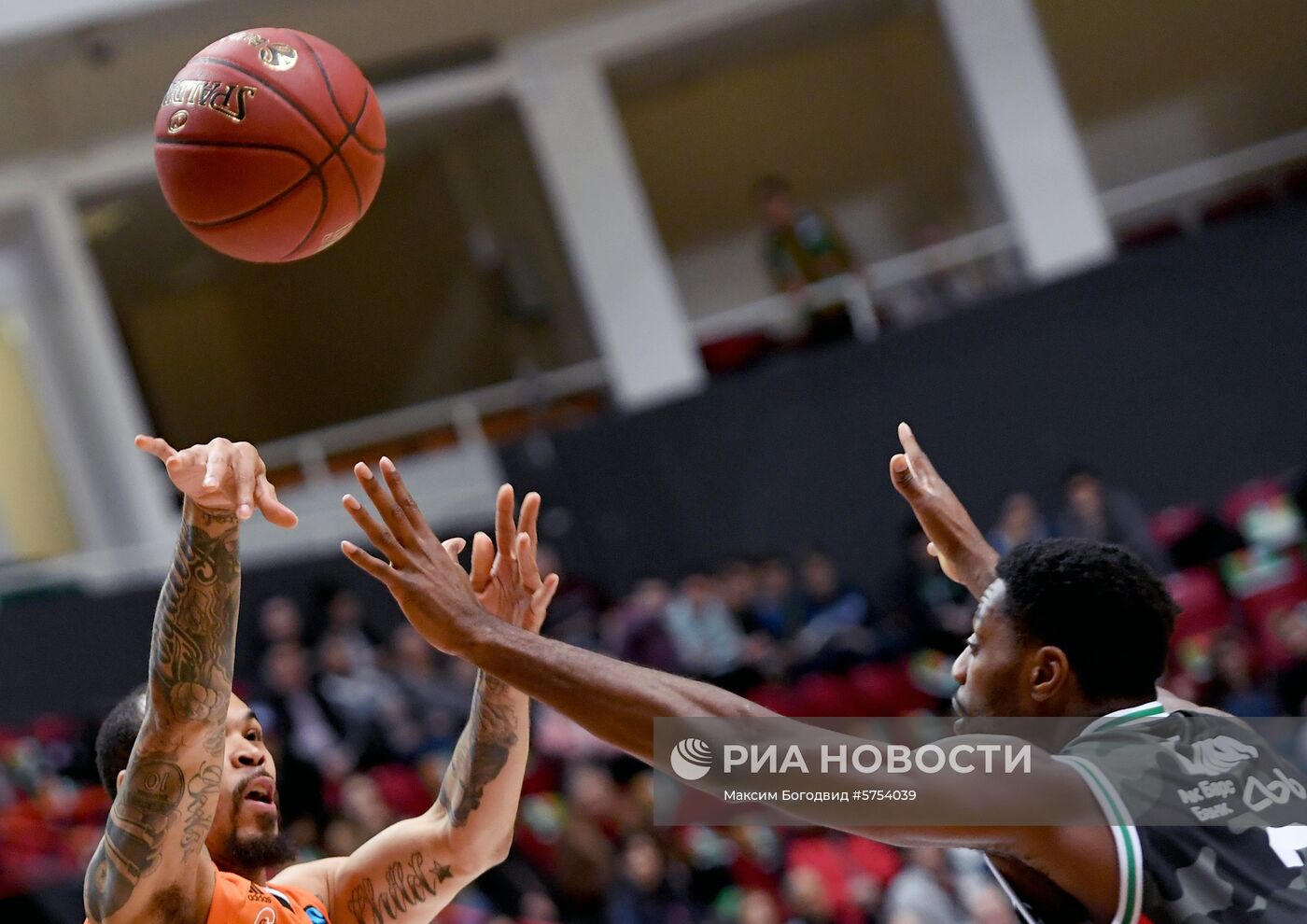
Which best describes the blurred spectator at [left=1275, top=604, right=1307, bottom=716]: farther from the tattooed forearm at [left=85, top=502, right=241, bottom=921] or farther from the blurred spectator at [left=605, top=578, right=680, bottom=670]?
the tattooed forearm at [left=85, top=502, right=241, bottom=921]

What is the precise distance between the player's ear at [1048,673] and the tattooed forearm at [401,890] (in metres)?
1.28

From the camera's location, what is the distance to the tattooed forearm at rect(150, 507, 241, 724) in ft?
8.23

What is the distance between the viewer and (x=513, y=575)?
2766 mm

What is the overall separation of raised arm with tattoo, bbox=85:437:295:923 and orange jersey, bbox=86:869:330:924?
0.11 metres

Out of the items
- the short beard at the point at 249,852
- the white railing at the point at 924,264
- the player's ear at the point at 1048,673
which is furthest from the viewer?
the white railing at the point at 924,264

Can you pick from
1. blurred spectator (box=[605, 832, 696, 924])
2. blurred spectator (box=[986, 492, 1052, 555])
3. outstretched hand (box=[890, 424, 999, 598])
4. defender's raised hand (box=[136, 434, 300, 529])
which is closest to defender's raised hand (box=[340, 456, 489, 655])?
defender's raised hand (box=[136, 434, 300, 529])

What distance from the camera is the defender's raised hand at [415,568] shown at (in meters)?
2.31

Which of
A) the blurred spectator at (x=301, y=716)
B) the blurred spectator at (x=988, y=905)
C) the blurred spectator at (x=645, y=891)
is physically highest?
the blurred spectator at (x=301, y=716)

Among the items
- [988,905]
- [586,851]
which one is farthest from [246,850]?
[988,905]

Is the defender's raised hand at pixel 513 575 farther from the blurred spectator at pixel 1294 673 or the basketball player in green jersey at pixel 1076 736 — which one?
the blurred spectator at pixel 1294 673

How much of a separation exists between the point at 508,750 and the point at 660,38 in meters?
10.2

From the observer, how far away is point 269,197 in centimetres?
346

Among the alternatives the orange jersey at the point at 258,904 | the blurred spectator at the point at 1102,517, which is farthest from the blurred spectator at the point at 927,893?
the orange jersey at the point at 258,904

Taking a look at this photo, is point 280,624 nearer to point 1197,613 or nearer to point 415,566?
point 1197,613
